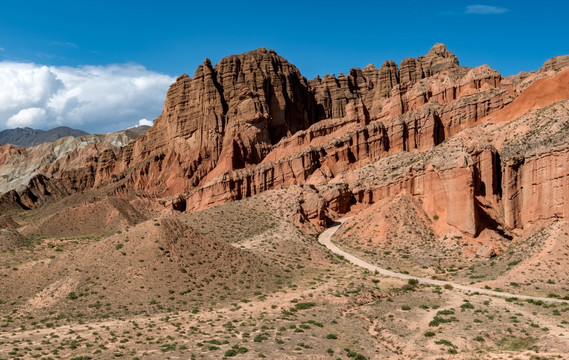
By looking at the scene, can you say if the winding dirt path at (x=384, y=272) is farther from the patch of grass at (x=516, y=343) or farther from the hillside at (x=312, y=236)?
the patch of grass at (x=516, y=343)

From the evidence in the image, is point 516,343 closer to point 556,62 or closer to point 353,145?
point 353,145

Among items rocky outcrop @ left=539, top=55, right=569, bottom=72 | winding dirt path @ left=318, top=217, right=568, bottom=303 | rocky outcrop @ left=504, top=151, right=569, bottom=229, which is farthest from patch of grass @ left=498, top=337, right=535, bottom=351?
rocky outcrop @ left=539, top=55, right=569, bottom=72

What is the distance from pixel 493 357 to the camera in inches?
1121

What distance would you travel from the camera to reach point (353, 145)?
99938 mm

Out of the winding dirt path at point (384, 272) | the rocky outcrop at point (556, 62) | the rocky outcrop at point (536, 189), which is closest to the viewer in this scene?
the winding dirt path at point (384, 272)

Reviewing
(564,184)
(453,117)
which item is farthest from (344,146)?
(564,184)

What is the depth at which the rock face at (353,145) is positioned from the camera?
65625mm

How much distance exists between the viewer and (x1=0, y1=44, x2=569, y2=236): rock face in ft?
215

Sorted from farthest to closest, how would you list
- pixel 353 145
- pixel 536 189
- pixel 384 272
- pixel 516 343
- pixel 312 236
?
pixel 353 145, pixel 312 236, pixel 536 189, pixel 384 272, pixel 516 343

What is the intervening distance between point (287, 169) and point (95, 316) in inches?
2739

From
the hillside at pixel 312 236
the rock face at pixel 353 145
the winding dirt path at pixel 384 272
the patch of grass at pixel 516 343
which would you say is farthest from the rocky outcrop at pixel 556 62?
the patch of grass at pixel 516 343

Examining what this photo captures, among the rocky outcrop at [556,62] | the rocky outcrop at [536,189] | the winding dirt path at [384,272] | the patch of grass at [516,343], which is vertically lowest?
the patch of grass at [516,343]

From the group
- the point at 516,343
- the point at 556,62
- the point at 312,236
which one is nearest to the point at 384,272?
the point at 312,236

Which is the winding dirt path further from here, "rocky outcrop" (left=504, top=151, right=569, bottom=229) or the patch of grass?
"rocky outcrop" (left=504, top=151, right=569, bottom=229)
